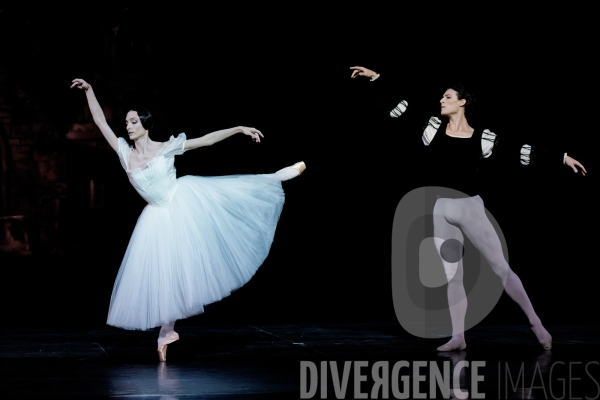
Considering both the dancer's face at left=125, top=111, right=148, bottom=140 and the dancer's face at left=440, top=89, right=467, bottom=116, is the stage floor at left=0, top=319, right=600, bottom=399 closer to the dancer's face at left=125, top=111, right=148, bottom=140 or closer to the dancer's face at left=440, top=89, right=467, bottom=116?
the dancer's face at left=125, top=111, right=148, bottom=140

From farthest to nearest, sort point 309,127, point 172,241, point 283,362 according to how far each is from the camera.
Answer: point 309,127, point 172,241, point 283,362

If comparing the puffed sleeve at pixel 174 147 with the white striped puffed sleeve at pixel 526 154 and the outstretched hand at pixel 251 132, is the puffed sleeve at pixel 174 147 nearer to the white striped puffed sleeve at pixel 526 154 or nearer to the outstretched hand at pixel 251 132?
the outstretched hand at pixel 251 132

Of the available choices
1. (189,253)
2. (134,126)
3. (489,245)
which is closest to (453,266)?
(489,245)

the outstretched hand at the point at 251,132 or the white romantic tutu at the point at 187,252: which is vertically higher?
the outstretched hand at the point at 251,132

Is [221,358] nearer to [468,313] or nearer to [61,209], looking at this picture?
[468,313]

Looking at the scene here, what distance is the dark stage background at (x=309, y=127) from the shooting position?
7.11 m

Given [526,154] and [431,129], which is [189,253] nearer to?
[431,129]

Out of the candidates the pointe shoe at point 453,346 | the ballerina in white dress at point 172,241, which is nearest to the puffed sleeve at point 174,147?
the ballerina in white dress at point 172,241

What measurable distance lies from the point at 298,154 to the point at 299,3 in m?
1.32

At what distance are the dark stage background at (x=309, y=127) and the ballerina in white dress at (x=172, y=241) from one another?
164 centimetres

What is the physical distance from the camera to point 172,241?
4.47 m

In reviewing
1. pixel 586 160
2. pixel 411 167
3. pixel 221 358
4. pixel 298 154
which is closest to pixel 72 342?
pixel 221 358

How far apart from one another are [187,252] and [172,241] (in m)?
0.09

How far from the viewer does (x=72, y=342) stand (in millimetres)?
4902
